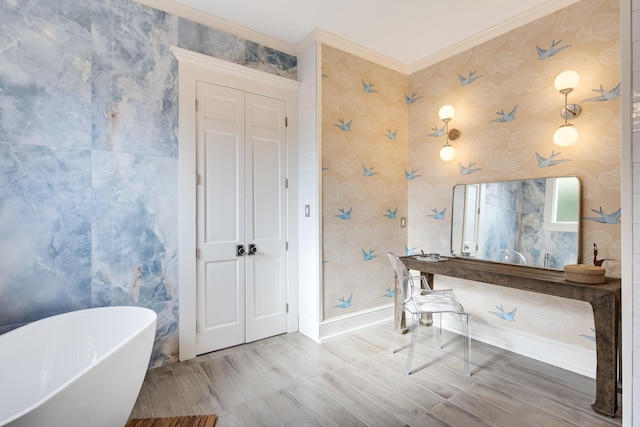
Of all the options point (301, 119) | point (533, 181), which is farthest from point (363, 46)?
point (533, 181)

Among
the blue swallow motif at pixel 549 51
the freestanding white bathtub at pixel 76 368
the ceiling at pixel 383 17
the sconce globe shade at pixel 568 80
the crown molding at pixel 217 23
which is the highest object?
the ceiling at pixel 383 17

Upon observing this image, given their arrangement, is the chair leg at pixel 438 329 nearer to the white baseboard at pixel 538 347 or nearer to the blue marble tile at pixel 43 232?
the white baseboard at pixel 538 347

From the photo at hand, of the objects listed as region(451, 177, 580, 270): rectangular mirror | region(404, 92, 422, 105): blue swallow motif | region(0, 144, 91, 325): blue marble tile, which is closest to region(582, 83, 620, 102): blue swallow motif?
region(451, 177, 580, 270): rectangular mirror

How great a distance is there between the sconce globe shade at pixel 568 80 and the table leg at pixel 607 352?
1.49 m

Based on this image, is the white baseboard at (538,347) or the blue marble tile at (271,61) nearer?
the white baseboard at (538,347)

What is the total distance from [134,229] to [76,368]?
94 cm

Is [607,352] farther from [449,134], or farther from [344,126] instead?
[344,126]

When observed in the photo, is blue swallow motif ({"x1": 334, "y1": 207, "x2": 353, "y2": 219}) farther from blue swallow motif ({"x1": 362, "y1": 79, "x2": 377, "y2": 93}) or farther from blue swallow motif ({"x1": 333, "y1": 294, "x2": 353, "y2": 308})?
blue swallow motif ({"x1": 362, "y1": 79, "x2": 377, "y2": 93})

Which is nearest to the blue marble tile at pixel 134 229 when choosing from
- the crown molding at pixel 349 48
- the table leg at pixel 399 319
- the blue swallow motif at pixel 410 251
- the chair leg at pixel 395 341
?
the crown molding at pixel 349 48

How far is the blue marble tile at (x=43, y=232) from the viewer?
1933 mm

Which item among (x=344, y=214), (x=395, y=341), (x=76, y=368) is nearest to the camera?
(x=76, y=368)

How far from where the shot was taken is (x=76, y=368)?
1.84m

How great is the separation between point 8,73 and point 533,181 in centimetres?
381

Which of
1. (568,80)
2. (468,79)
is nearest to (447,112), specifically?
(468,79)
